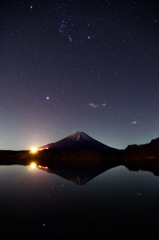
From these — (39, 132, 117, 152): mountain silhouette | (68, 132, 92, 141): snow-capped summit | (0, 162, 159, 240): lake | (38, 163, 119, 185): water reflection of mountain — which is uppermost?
(68, 132, 92, 141): snow-capped summit

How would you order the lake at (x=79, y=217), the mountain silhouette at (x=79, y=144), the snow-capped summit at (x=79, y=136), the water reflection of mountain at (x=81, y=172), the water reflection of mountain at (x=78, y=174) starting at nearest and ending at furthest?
the lake at (x=79, y=217) < the water reflection of mountain at (x=78, y=174) < the water reflection of mountain at (x=81, y=172) < the mountain silhouette at (x=79, y=144) < the snow-capped summit at (x=79, y=136)

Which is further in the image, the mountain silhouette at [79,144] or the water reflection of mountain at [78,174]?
the mountain silhouette at [79,144]

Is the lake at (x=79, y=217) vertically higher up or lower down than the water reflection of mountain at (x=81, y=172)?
lower down

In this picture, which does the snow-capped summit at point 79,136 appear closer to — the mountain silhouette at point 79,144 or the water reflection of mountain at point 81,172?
the mountain silhouette at point 79,144

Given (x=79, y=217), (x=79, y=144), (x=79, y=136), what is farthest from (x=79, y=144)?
(x=79, y=217)

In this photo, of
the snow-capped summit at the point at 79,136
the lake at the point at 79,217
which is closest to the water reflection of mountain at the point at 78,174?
the lake at the point at 79,217

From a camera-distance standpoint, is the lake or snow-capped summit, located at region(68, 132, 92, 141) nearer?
the lake

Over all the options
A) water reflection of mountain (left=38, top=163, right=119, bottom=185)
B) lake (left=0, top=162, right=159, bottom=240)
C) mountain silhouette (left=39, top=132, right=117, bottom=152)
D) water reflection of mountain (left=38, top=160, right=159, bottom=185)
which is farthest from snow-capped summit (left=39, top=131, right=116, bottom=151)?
lake (left=0, top=162, right=159, bottom=240)

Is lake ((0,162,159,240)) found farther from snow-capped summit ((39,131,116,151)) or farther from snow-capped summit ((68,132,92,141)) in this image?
snow-capped summit ((68,132,92,141))

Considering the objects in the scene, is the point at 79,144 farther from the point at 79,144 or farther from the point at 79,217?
the point at 79,217

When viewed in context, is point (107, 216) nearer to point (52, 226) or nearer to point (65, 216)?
point (65, 216)

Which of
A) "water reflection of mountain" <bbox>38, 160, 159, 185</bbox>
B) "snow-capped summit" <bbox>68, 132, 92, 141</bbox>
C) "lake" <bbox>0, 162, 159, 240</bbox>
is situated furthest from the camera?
"snow-capped summit" <bbox>68, 132, 92, 141</bbox>

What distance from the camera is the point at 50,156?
4107 inches

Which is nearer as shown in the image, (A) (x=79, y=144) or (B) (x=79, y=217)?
(B) (x=79, y=217)
